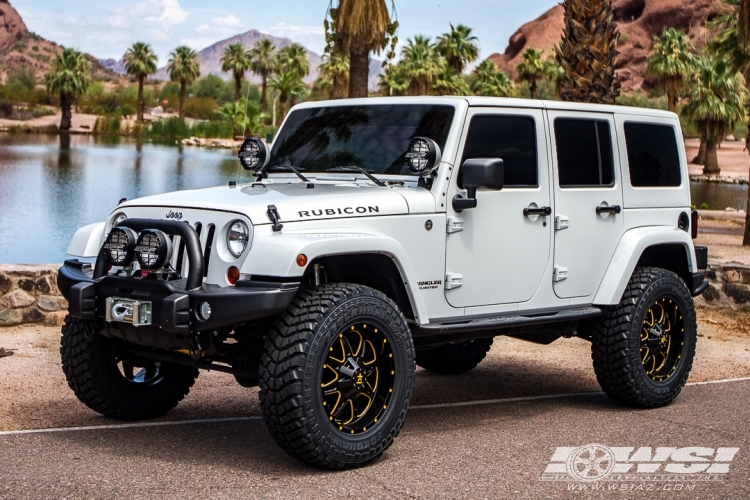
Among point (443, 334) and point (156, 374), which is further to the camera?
point (156, 374)

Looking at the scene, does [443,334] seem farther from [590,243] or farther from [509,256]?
[590,243]

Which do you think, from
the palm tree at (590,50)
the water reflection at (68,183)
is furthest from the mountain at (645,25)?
the palm tree at (590,50)

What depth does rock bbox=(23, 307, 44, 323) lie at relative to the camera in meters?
10.5

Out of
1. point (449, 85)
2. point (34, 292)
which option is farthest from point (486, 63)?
point (34, 292)

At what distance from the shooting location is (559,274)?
23.2ft

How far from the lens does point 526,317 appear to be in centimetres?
689

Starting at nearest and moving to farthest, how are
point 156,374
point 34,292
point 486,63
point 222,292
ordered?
1. point 222,292
2. point 156,374
3. point 34,292
4. point 486,63

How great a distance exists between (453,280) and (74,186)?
3933 centimetres

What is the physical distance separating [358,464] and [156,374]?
6.23 feet

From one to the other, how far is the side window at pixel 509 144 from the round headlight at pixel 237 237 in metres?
1.63

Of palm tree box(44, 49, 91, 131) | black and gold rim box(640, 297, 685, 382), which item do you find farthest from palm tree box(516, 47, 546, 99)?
black and gold rim box(640, 297, 685, 382)

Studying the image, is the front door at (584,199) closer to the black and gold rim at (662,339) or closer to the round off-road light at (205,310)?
the black and gold rim at (662,339)

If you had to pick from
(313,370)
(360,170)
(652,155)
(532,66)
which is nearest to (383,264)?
(360,170)

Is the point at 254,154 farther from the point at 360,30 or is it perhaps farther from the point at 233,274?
the point at 360,30
